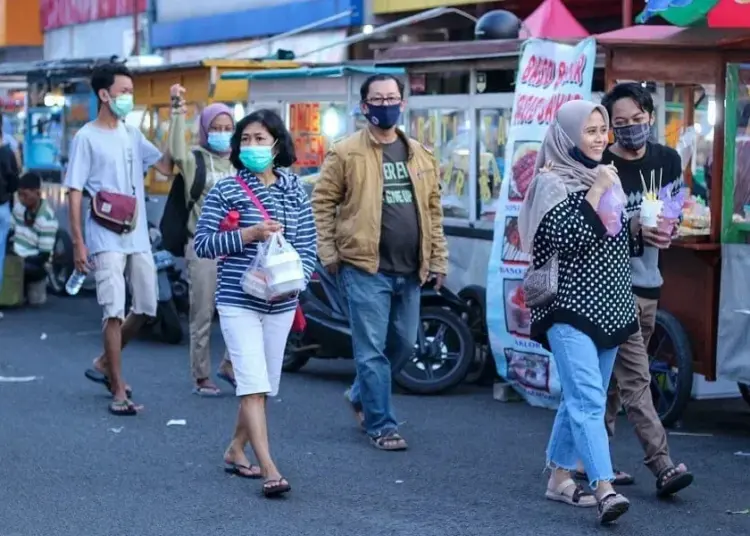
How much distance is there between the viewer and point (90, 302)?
53.8 ft

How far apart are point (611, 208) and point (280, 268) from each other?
1.47m

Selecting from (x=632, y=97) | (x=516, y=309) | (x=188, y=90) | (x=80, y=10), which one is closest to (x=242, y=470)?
(x=632, y=97)

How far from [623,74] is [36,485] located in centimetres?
392

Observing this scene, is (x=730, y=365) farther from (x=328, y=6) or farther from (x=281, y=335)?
(x=328, y=6)

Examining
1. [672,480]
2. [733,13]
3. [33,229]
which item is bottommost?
[672,480]

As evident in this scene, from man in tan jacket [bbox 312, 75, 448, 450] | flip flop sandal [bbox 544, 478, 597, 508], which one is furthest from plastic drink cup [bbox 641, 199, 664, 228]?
man in tan jacket [bbox 312, 75, 448, 450]

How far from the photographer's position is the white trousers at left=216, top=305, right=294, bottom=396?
23.4 ft

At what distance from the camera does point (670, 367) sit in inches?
351

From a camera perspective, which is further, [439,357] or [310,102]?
[310,102]

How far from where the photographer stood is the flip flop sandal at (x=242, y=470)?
298 inches

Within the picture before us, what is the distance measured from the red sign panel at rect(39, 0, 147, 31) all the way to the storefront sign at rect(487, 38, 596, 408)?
1670 centimetres

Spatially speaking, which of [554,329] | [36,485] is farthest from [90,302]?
[554,329]

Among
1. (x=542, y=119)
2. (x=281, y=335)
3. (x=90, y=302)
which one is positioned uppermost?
(x=542, y=119)

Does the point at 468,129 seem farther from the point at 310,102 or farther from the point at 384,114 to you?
the point at 384,114
